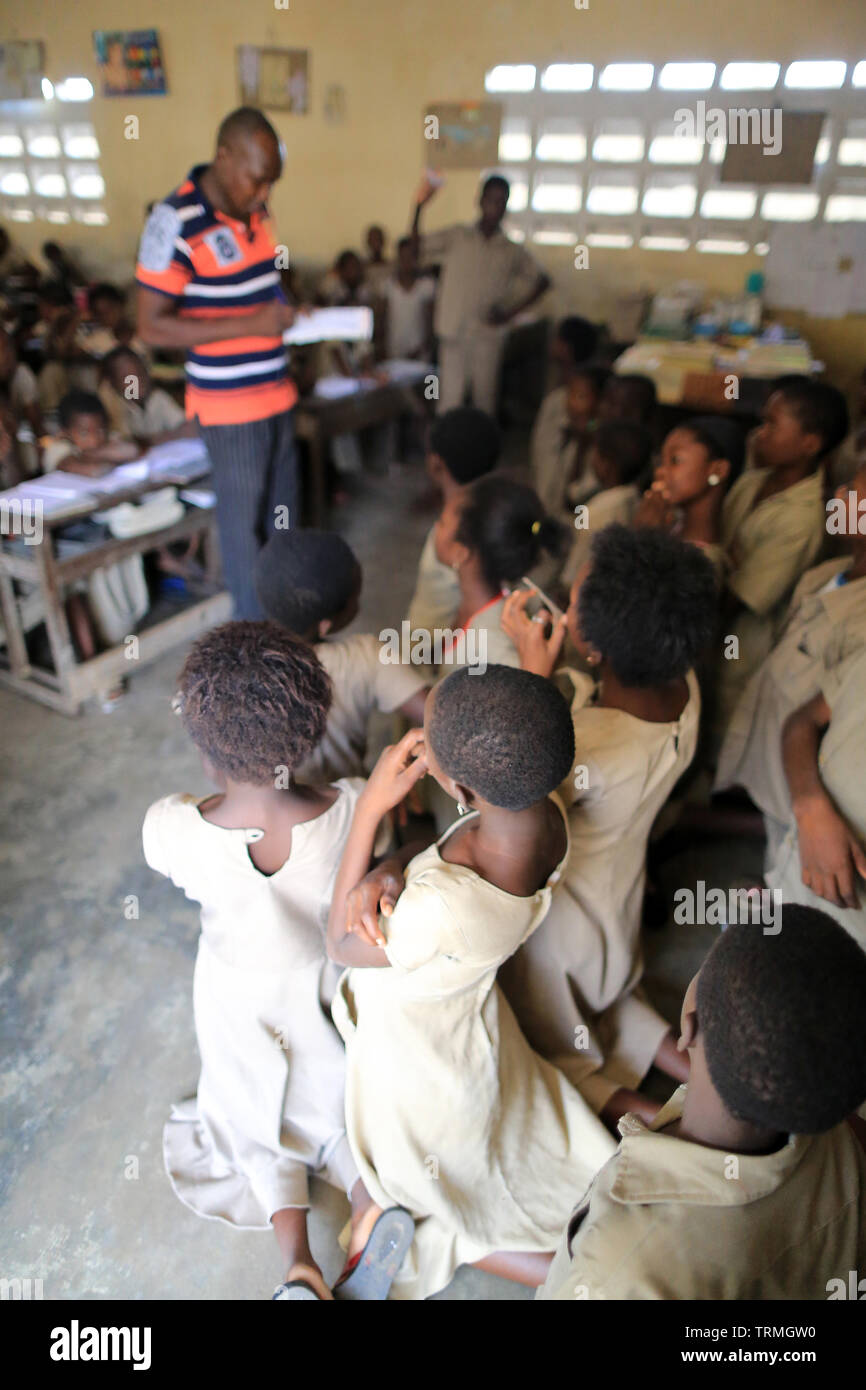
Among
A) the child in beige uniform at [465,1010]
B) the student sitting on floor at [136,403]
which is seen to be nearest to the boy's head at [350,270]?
the student sitting on floor at [136,403]

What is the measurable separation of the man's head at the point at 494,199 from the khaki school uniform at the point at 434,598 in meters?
3.39

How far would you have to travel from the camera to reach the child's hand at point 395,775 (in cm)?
128

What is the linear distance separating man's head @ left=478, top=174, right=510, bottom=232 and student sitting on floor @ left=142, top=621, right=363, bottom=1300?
4.37m

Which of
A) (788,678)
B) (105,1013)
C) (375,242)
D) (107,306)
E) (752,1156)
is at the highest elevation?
(375,242)

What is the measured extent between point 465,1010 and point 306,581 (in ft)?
2.94

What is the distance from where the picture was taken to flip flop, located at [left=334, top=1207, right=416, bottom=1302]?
1358 mm

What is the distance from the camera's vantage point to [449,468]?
2525 millimetres

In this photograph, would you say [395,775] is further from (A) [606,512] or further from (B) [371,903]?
(A) [606,512]

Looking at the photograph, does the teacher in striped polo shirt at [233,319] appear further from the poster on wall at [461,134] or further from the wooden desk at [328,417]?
the poster on wall at [461,134]

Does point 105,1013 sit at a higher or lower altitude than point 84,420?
lower

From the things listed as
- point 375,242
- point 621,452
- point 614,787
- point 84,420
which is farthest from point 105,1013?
point 375,242

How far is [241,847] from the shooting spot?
1.31m

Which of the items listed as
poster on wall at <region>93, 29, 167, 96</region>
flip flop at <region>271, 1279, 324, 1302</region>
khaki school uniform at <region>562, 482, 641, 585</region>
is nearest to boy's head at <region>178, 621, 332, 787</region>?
flip flop at <region>271, 1279, 324, 1302</region>

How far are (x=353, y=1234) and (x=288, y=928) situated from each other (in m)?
0.55
